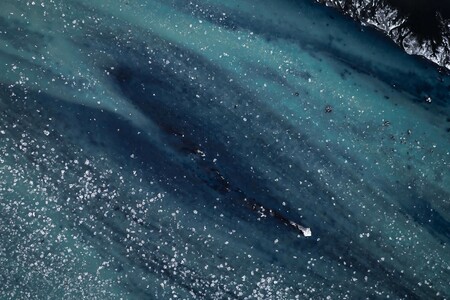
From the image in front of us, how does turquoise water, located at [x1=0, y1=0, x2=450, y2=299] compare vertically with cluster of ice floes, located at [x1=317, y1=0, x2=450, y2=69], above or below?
below

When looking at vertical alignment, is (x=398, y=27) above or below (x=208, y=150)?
above

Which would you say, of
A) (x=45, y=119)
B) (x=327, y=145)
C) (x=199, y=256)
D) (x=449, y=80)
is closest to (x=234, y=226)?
(x=199, y=256)

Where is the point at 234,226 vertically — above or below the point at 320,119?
below

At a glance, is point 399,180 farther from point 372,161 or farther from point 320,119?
point 320,119

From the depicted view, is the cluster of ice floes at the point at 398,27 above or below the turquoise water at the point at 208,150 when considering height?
above
